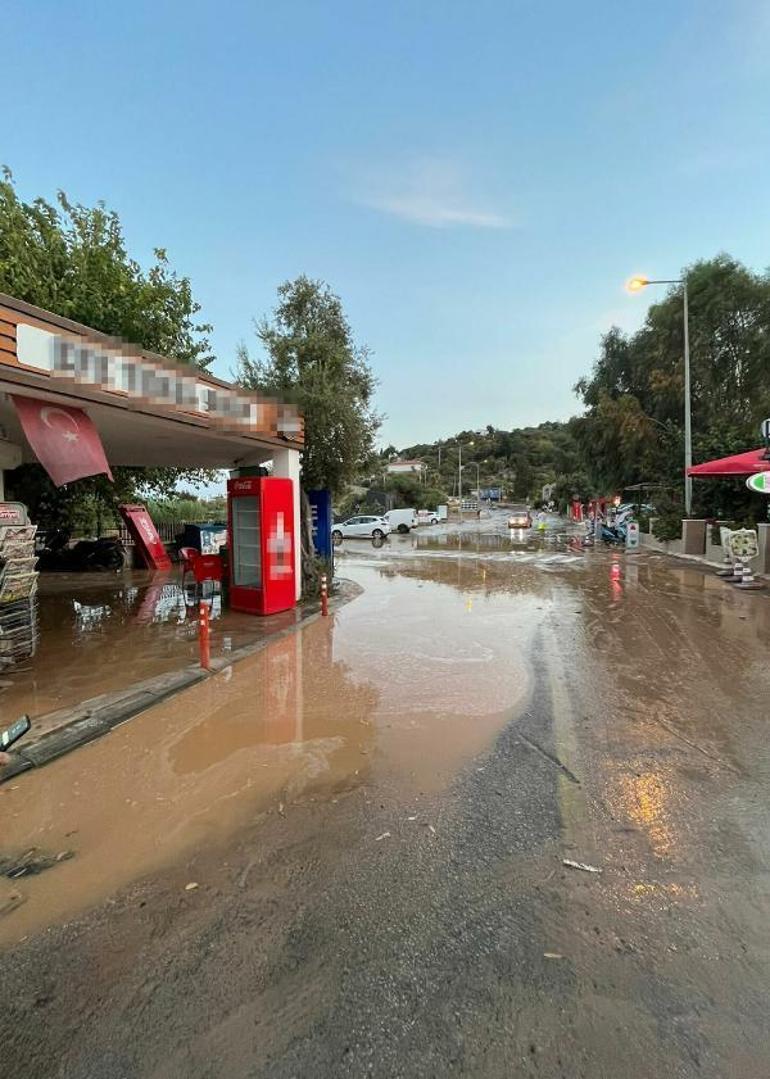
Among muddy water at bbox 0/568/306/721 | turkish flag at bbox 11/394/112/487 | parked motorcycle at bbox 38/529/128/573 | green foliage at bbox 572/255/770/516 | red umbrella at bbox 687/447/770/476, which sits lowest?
muddy water at bbox 0/568/306/721

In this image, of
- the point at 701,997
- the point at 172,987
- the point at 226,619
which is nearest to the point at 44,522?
the point at 226,619

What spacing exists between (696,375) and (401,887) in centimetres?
3237

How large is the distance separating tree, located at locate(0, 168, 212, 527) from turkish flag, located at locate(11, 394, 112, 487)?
6706 mm

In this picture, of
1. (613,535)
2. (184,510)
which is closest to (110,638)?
(613,535)

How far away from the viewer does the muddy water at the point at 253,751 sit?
330cm

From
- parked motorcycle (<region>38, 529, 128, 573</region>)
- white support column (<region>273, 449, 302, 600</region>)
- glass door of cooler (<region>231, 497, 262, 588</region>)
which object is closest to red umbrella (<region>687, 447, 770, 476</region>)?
white support column (<region>273, 449, 302, 600</region>)

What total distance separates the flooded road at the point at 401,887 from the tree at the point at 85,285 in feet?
33.2

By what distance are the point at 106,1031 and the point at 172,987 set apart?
10.5 inches

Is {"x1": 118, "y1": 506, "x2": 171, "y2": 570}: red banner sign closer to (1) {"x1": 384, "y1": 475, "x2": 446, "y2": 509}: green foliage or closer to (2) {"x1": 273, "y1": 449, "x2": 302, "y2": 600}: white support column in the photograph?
(2) {"x1": 273, "y1": 449, "x2": 302, "y2": 600}: white support column

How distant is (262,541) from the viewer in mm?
9969

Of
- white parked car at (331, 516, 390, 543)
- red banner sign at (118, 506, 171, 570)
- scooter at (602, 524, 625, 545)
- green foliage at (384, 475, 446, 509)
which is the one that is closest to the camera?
red banner sign at (118, 506, 171, 570)

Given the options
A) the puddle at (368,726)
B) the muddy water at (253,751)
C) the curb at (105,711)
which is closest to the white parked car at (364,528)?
the puddle at (368,726)

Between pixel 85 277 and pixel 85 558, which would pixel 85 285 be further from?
pixel 85 558

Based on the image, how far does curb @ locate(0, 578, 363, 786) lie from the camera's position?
4375mm
